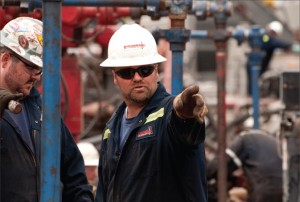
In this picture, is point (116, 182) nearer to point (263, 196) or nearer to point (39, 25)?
point (39, 25)

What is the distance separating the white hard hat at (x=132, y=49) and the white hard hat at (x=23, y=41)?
362 millimetres

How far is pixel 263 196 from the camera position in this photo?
8859 mm

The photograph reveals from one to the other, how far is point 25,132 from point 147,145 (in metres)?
0.68

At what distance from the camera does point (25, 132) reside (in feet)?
16.4

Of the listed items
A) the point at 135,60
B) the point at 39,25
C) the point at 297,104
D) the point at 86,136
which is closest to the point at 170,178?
the point at 135,60

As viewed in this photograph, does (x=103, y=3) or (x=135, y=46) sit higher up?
(x=103, y=3)

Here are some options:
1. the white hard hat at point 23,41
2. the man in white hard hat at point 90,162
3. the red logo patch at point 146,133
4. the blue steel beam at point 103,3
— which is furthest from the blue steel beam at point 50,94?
the man in white hard hat at point 90,162

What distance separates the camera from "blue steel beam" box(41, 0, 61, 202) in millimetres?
4383

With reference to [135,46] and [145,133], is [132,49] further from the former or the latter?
[145,133]

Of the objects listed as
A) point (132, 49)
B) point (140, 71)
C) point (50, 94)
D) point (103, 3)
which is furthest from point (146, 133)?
point (103, 3)

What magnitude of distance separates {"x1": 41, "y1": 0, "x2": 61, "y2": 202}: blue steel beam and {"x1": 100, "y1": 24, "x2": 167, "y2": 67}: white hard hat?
58 centimetres

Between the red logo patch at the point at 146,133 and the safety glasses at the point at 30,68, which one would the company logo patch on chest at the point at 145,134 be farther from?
the safety glasses at the point at 30,68

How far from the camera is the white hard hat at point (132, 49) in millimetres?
4914

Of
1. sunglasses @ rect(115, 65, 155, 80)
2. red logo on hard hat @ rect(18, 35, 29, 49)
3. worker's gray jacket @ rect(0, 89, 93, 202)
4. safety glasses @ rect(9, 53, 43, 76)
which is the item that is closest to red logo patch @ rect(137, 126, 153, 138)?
sunglasses @ rect(115, 65, 155, 80)
